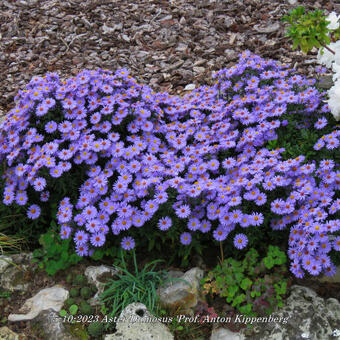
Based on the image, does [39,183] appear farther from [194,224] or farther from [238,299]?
[238,299]

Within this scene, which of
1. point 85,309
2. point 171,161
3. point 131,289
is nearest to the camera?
point 85,309

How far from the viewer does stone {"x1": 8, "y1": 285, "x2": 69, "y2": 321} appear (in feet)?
8.93

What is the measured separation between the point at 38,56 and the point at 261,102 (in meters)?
3.20

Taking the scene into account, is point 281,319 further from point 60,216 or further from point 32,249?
point 32,249

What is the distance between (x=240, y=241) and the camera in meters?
2.71

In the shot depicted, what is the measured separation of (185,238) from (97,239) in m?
0.55

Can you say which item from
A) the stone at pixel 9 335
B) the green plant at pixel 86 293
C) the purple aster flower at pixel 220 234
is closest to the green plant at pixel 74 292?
the green plant at pixel 86 293

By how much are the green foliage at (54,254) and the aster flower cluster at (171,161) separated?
10 cm

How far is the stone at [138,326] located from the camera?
99.6 inches

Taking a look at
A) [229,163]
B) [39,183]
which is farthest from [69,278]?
[229,163]

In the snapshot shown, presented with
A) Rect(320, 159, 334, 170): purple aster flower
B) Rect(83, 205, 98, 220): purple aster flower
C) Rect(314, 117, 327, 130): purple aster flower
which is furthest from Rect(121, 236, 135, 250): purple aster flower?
Rect(314, 117, 327, 130): purple aster flower

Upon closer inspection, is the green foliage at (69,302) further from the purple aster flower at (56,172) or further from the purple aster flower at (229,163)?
the purple aster flower at (229,163)

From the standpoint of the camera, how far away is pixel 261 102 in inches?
135

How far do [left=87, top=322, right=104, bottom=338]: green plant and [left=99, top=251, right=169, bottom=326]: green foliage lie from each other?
0.09 metres
